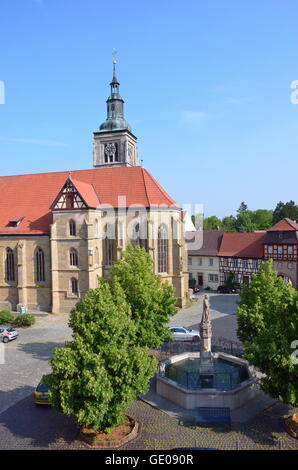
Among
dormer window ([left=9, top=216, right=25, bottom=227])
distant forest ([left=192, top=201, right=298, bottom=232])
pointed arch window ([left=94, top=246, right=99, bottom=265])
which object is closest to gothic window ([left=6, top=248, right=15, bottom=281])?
dormer window ([left=9, top=216, right=25, bottom=227])

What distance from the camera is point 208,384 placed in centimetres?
1928

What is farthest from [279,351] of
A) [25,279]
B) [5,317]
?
[25,279]

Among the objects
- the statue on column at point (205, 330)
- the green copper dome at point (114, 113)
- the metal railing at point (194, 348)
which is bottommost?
the metal railing at point (194, 348)

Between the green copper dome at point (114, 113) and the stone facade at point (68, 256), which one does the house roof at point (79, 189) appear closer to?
the stone facade at point (68, 256)

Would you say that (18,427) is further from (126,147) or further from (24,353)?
(126,147)

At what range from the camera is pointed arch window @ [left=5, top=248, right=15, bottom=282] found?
39.2 metres

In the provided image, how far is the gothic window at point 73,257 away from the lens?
3706 centimetres

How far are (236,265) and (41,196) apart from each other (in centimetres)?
2777

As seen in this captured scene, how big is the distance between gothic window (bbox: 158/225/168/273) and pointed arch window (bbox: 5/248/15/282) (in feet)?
52.9

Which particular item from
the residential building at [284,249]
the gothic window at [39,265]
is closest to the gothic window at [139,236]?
the gothic window at [39,265]

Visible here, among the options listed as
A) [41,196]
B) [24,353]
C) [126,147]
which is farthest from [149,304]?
[126,147]

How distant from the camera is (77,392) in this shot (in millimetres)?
13547

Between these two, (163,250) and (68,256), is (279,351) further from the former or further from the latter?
(68,256)

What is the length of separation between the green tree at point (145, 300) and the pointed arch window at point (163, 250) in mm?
16597
